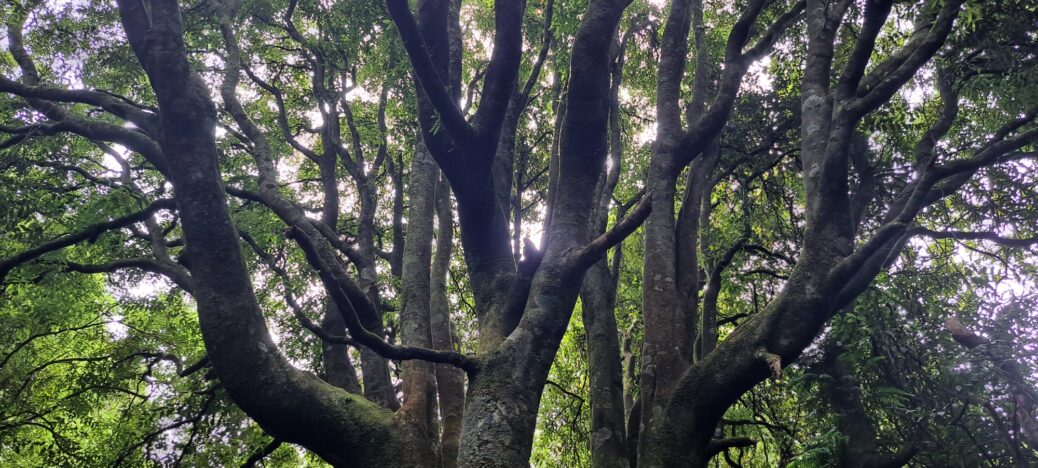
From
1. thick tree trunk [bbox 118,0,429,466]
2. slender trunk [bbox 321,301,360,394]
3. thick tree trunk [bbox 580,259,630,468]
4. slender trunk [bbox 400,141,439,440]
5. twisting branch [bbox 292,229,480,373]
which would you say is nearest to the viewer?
twisting branch [bbox 292,229,480,373]

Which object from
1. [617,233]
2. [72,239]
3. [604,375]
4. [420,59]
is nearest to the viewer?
[617,233]

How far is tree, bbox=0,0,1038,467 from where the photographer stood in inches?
159

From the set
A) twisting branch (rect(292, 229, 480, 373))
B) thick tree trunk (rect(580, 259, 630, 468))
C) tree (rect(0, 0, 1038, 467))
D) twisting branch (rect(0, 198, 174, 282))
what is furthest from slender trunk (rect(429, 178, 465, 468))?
twisting branch (rect(0, 198, 174, 282))

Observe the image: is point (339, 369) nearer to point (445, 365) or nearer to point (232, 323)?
point (445, 365)

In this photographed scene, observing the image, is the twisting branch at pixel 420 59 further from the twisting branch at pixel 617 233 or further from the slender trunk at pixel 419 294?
the slender trunk at pixel 419 294

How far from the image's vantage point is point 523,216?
47.0 feet

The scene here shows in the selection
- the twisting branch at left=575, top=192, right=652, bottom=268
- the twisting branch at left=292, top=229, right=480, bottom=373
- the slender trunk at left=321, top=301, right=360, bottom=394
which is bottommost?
the twisting branch at left=292, top=229, right=480, bottom=373

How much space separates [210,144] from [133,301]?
29.1 ft

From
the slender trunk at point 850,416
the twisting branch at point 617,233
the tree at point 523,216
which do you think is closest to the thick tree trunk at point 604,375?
the tree at point 523,216

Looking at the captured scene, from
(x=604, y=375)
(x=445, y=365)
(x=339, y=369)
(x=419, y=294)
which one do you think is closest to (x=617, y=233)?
(x=419, y=294)

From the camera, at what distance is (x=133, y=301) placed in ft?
37.4

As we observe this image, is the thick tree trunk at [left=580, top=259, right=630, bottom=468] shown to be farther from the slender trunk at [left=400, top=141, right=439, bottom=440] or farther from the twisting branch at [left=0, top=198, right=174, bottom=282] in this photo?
the twisting branch at [left=0, top=198, right=174, bottom=282]

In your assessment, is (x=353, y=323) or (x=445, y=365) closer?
(x=353, y=323)

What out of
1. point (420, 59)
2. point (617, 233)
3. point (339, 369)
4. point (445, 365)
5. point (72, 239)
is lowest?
point (617, 233)
